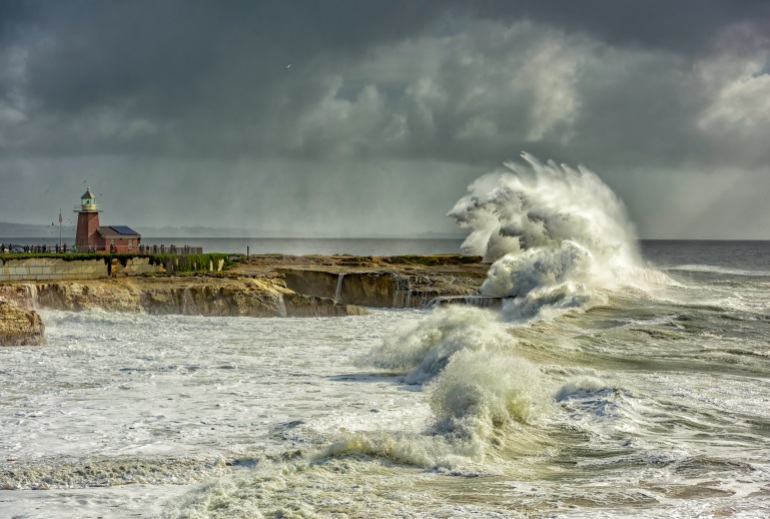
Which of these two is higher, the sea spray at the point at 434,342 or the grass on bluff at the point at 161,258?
the grass on bluff at the point at 161,258

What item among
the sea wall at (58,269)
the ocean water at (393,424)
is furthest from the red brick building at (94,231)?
the ocean water at (393,424)

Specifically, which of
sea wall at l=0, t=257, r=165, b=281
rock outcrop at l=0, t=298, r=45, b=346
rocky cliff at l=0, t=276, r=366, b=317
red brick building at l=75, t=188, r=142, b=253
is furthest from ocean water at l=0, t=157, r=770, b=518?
red brick building at l=75, t=188, r=142, b=253

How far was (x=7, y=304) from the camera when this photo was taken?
16.1 meters

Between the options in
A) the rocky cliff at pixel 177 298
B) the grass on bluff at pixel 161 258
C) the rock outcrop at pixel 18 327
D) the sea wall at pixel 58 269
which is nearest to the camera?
the rock outcrop at pixel 18 327

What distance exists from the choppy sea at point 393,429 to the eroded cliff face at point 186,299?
712cm

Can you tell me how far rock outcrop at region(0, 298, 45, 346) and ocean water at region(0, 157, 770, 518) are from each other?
0.45 metres

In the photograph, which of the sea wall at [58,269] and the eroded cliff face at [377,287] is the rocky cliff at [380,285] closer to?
the eroded cliff face at [377,287]

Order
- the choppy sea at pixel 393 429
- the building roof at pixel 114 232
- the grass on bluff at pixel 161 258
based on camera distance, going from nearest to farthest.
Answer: the choppy sea at pixel 393 429 → the grass on bluff at pixel 161 258 → the building roof at pixel 114 232

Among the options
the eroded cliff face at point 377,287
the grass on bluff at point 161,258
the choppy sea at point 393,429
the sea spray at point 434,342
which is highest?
the grass on bluff at point 161,258

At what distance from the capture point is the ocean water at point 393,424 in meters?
5.85

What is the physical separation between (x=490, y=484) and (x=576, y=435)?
2164 millimetres

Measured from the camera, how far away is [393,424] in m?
8.43

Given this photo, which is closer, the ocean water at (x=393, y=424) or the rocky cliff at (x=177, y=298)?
the ocean water at (x=393, y=424)

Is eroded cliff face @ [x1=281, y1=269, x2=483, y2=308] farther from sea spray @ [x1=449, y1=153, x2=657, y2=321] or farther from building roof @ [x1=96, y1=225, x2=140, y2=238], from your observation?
building roof @ [x1=96, y1=225, x2=140, y2=238]
